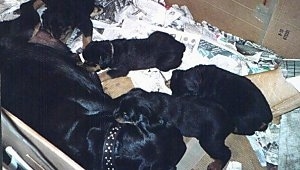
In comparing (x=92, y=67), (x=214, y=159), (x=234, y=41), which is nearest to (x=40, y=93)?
(x=92, y=67)

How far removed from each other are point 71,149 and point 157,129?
0.29 metres

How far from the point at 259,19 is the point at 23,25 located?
1.00 m

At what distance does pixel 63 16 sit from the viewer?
7.53 ft

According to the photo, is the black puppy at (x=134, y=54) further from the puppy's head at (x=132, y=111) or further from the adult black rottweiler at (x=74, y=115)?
the puppy's head at (x=132, y=111)

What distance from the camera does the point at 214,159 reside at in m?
2.06

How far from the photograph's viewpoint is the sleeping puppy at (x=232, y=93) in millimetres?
2057

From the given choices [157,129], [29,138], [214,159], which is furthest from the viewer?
[214,159]

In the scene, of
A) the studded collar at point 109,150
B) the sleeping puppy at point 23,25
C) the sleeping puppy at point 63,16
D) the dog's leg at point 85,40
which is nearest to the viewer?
the studded collar at point 109,150

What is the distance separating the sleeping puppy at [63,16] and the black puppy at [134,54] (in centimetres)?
15

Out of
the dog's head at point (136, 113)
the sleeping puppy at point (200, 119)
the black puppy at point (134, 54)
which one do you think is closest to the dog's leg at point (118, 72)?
the black puppy at point (134, 54)

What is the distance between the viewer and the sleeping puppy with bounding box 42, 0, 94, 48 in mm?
2295

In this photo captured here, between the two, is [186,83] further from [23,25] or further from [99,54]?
[23,25]

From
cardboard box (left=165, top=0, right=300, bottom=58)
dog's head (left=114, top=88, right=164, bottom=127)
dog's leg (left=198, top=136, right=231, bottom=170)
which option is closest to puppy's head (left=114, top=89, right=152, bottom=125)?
dog's head (left=114, top=88, right=164, bottom=127)

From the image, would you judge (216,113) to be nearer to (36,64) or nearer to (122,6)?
(36,64)
